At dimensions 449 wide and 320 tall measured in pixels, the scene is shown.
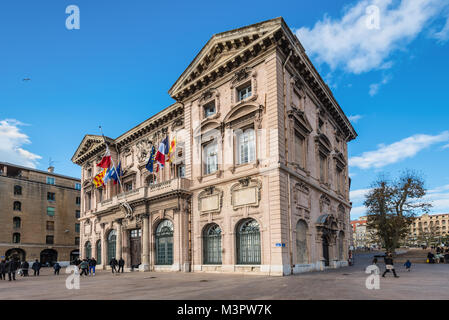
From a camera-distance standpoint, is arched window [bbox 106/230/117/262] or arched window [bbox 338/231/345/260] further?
arched window [bbox 106/230/117/262]

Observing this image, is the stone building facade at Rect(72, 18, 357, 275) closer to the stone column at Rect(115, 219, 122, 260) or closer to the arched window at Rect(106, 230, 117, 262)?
the stone column at Rect(115, 219, 122, 260)

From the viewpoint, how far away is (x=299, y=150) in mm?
25078

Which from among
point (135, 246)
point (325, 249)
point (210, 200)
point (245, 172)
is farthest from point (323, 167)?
point (135, 246)

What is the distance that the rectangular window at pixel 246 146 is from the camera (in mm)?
23484

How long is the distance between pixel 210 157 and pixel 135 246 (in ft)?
38.5

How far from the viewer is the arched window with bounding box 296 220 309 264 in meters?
22.7

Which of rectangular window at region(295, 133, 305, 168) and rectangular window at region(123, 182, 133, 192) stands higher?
rectangular window at region(295, 133, 305, 168)

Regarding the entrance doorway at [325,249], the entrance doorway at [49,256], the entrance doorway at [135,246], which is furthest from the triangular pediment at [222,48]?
the entrance doorway at [49,256]

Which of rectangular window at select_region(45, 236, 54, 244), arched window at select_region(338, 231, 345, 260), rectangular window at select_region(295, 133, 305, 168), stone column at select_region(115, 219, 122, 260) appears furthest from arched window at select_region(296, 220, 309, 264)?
rectangular window at select_region(45, 236, 54, 244)

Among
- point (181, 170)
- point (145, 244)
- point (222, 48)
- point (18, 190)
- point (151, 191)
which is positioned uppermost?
point (222, 48)

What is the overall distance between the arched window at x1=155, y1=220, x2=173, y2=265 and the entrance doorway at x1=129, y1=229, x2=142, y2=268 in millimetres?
2685

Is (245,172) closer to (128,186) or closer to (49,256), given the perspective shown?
(128,186)

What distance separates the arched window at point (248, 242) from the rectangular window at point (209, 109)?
9017 mm
